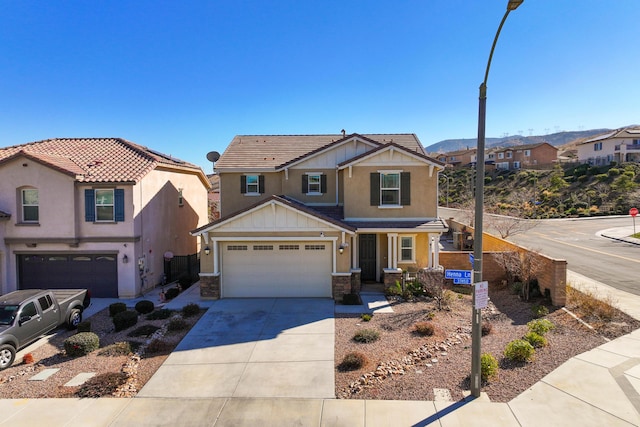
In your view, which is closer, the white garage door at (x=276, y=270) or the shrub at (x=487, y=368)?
the shrub at (x=487, y=368)

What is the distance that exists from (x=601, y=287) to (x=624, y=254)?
1057 centimetres

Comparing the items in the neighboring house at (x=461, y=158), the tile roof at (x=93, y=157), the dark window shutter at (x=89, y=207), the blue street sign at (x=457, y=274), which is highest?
the neighboring house at (x=461, y=158)

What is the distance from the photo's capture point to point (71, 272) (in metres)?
16.5

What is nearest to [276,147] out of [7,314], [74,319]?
[74,319]

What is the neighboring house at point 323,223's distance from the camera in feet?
50.5

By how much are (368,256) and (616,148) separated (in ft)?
236

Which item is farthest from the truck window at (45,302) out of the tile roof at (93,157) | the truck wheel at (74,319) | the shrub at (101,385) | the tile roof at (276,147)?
the tile roof at (276,147)

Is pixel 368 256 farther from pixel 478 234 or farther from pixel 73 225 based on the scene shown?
pixel 73 225

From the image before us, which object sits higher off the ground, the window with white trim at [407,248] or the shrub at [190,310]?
the window with white trim at [407,248]

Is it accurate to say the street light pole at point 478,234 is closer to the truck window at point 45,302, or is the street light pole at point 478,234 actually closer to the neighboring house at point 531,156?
the truck window at point 45,302

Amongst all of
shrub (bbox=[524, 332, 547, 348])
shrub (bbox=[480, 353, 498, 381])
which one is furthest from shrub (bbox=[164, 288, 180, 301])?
shrub (bbox=[524, 332, 547, 348])

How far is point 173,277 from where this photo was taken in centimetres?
1928

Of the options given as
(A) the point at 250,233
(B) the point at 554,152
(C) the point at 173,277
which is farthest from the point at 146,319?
(B) the point at 554,152

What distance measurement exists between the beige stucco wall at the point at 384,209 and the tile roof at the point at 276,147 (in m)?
2.47
